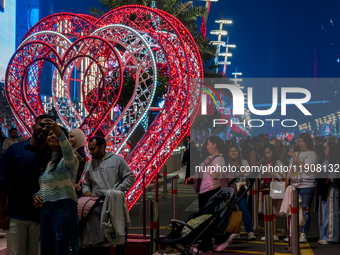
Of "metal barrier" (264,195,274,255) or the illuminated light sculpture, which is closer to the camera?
"metal barrier" (264,195,274,255)

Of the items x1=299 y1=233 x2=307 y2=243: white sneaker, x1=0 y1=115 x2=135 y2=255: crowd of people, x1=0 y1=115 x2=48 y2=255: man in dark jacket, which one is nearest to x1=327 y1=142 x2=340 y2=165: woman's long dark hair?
x1=299 y1=233 x2=307 y2=243: white sneaker

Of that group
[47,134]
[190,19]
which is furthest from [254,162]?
[190,19]

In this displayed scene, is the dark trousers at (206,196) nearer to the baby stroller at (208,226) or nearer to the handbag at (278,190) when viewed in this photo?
the baby stroller at (208,226)

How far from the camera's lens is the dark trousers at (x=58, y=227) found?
13.7 feet

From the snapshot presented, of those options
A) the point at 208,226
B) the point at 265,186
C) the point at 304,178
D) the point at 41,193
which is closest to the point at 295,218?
the point at 208,226

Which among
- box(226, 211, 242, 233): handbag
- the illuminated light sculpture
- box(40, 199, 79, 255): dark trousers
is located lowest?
box(226, 211, 242, 233): handbag

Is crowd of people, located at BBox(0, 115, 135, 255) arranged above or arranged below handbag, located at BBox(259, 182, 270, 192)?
above

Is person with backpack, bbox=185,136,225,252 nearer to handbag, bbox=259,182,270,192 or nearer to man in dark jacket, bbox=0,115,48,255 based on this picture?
handbag, bbox=259,182,270,192

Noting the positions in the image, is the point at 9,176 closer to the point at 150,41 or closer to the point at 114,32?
the point at 114,32

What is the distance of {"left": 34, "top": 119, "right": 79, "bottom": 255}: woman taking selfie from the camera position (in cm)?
419

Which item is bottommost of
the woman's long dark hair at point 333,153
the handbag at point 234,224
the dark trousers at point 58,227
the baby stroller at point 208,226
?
the handbag at point 234,224

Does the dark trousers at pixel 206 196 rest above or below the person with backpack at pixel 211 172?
below

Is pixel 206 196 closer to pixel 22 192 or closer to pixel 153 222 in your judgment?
pixel 153 222

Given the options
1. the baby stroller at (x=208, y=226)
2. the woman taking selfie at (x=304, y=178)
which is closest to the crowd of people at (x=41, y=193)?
the baby stroller at (x=208, y=226)
